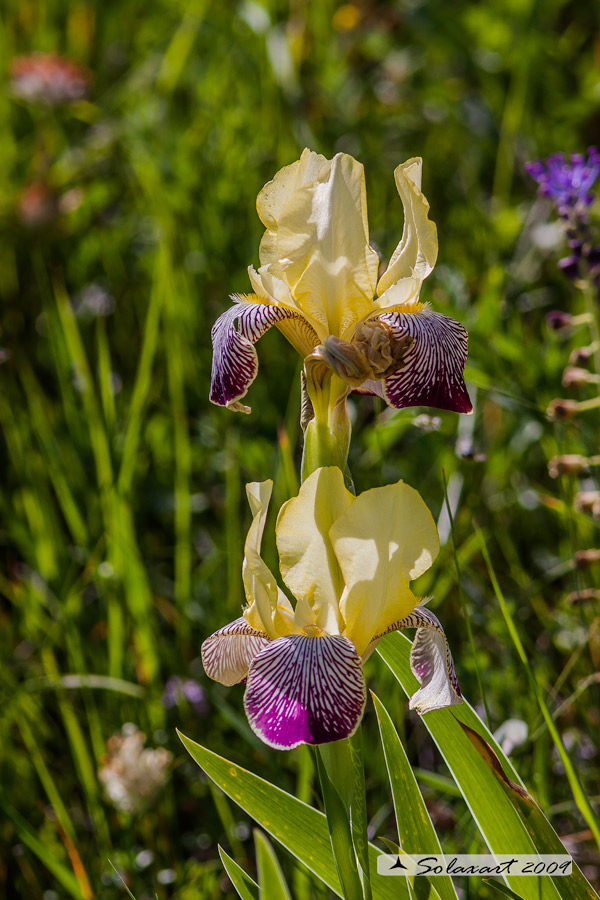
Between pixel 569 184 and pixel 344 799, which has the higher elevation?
pixel 569 184

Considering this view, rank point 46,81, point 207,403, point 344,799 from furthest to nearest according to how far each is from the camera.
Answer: point 46,81 < point 207,403 < point 344,799

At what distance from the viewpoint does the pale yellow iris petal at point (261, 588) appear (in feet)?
2.56

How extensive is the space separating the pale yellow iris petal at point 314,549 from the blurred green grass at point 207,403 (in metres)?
0.35

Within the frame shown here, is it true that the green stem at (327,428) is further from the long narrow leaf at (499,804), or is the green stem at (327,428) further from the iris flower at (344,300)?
the long narrow leaf at (499,804)

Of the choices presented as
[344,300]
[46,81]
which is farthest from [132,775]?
[46,81]

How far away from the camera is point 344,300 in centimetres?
84

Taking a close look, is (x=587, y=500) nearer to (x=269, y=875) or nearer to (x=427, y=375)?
(x=427, y=375)

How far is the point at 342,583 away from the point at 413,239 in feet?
1.15

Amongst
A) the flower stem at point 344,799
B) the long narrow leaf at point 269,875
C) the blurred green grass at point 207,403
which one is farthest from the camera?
the blurred green grass at point 207,403

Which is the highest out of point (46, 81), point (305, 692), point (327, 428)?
point (46, 81)

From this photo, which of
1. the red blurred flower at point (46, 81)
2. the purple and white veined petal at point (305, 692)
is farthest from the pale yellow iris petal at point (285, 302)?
the red blurred flower at point (46, 81)

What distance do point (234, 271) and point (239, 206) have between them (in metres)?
0.27

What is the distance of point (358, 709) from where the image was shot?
671 mm

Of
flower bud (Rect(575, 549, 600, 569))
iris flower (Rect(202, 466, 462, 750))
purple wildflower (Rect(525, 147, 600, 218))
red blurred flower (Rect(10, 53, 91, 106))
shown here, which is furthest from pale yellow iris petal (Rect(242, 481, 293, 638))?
red blurred flower (Rect(10, 53, 91, 106))
